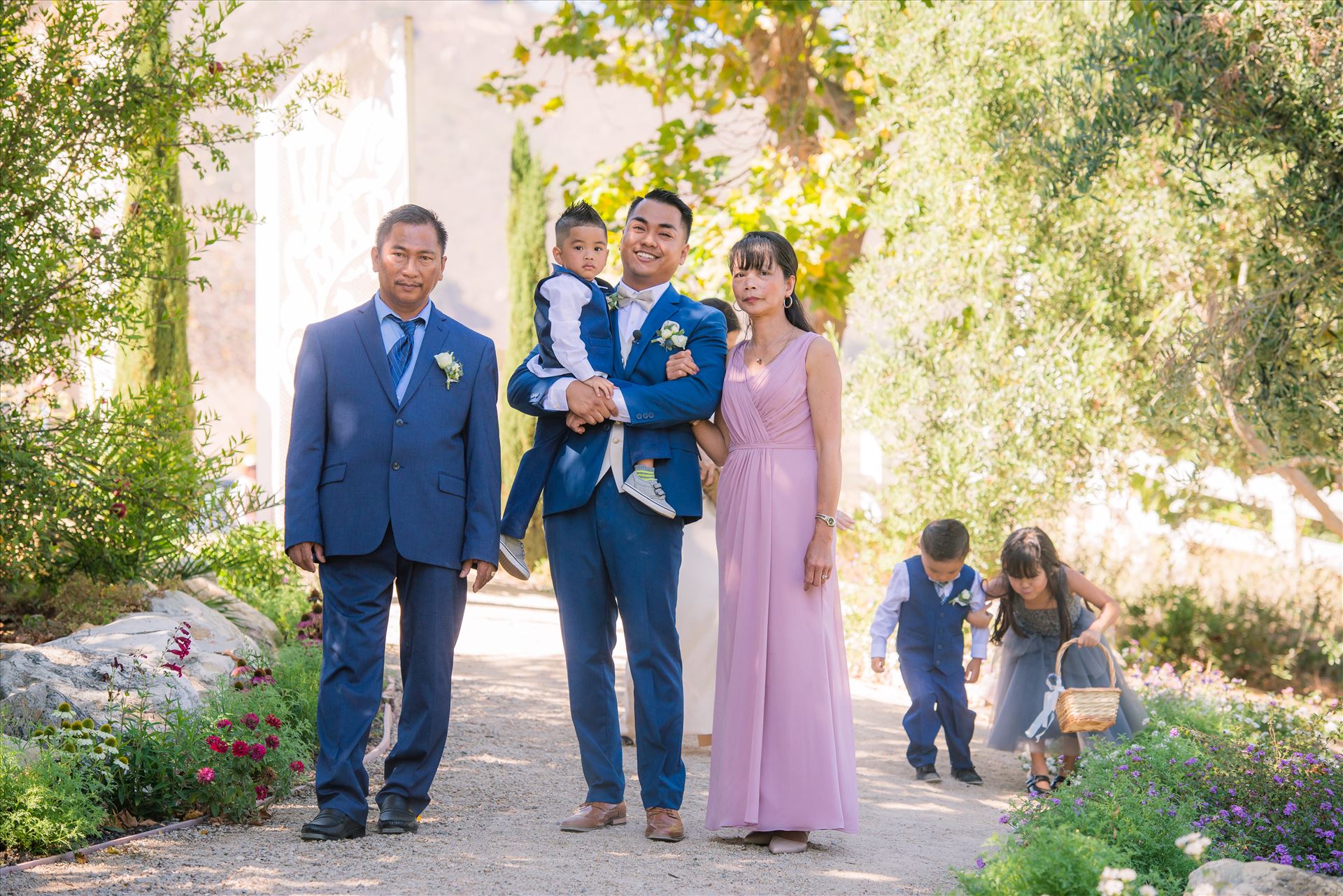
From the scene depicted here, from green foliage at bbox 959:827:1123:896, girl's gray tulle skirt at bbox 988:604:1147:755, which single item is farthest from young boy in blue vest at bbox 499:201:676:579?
girl's gray tulle skirt at bbox 988:604:1147:755

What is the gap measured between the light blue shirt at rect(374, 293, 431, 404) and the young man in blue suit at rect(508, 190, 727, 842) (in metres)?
0.37

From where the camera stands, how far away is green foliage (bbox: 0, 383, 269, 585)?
590 cm

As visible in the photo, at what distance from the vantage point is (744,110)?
40.0 ft

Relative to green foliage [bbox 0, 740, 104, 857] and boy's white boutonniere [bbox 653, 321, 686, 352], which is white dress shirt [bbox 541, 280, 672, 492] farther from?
green foliage [bbox 0, 740, 104, 857]

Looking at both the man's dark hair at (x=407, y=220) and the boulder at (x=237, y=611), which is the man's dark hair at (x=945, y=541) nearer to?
the man's dark hair at (x=407, y=220)

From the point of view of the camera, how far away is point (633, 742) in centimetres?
616

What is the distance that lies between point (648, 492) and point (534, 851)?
4.01 feet

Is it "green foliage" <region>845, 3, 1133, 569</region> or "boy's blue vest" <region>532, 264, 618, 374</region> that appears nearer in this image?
"boy's blue vest" <region>532, 264, 618, 374</region>

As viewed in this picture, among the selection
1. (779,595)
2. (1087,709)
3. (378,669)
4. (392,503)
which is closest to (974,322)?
(1087,709)

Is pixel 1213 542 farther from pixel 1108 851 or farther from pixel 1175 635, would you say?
→ pixel 1108 851

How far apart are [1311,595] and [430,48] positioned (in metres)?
30.8

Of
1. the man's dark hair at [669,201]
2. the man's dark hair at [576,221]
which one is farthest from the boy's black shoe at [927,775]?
the man's dark hair at [576,221]

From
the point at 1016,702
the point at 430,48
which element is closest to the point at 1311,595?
the point at 1016,702

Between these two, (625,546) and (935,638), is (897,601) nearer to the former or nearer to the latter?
(935,638)
